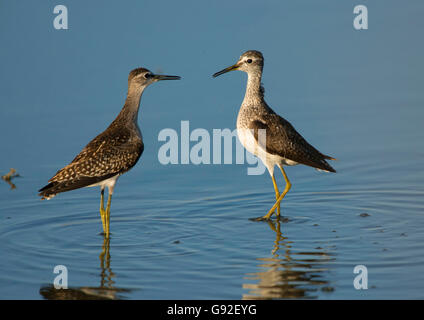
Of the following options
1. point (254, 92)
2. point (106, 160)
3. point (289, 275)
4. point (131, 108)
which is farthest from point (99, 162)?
point (289, 275)

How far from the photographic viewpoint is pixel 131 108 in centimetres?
1153

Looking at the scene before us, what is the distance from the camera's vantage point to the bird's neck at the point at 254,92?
1242cm

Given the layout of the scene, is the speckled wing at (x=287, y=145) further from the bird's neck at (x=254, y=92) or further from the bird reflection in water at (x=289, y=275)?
the bird reflection in water at (x=289, y=275)

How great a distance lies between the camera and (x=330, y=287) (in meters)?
8.32

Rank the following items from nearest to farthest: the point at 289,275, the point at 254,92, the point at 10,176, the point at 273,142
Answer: the point at 289,275 → the point at 273,142 → the point at 254,92 → the point at 10,176

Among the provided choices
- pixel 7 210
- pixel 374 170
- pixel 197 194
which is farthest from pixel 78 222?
pixel 374 170

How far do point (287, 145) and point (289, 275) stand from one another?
334 centimetres

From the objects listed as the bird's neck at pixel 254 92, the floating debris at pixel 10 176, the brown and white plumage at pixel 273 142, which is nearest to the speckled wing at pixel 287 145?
the brown and white plumage at pixel 273 142

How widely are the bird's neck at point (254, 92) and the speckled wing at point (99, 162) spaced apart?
228 centimetres

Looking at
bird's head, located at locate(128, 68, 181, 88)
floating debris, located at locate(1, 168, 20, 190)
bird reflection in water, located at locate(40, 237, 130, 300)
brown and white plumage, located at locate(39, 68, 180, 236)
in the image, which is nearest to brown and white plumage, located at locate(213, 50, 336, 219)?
bird's head, located at locate(128, 68, 181, 88)

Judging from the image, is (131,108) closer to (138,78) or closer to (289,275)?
(138,78)

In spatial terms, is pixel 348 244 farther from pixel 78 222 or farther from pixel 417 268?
pixel 78 222

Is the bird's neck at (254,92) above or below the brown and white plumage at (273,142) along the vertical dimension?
above

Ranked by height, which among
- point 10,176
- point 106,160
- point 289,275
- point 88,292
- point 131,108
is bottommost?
point 88,292
